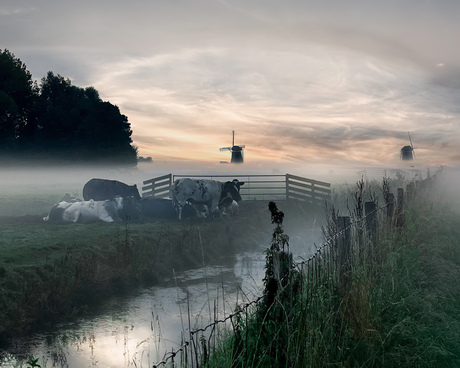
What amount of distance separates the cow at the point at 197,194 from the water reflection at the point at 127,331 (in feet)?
30.8

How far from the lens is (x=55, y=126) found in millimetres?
47188

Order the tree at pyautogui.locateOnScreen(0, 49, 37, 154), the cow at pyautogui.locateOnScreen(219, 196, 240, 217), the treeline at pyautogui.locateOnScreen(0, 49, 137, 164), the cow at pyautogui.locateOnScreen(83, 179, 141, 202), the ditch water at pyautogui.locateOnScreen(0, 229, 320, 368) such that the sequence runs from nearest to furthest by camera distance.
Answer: the ditch water at pyautogui.locateOnScreen(0, 229, 320, 368), the cow at pyautogui.locateOnScreen(219, 196, 240, 217), the cow at pyautogui.locateOnScreen(83, 179, 141, 202), the tree at pyautogui.locateOnScreen(0, 49, 37, 154), the treeline at pyautogui.locateOnScreen(0, 49, 137, 164)

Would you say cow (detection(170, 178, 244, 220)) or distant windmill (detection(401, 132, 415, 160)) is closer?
cow (detection(170, 178, 244, 220))

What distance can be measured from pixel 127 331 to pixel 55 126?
41.0m

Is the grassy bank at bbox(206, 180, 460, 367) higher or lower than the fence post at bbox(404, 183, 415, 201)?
lower

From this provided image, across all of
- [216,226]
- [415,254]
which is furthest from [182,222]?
[415,254]

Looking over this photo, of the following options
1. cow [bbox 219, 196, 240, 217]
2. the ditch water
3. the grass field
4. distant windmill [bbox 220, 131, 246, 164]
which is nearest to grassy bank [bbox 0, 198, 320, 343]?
the grass field

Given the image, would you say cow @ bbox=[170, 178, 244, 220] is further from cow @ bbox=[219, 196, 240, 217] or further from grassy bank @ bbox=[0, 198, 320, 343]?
grassy bank @ bbox=[0, 198, 320, 343]

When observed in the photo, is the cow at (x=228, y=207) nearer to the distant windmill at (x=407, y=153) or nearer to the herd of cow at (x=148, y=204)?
the herd of cow at (x=148, y=204)

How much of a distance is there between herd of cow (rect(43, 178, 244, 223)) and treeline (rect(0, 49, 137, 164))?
2215 cm

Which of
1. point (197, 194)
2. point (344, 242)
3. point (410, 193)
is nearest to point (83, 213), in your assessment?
point (197, 194)

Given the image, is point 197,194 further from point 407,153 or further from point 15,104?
point 407,153

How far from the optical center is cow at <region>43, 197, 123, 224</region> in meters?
19.8

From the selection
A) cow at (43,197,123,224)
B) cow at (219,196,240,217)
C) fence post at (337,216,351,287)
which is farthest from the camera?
cow at (219,196,240,217)
